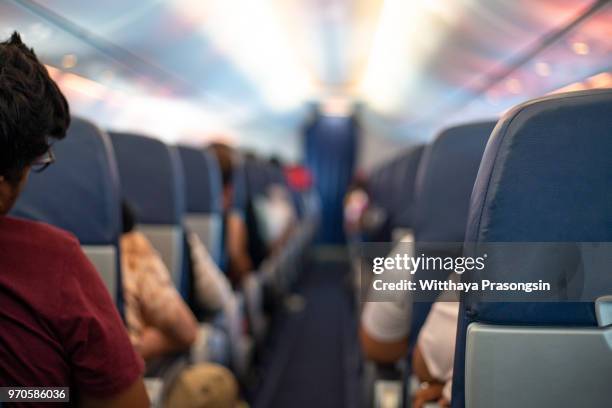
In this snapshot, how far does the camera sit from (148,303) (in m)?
1.98

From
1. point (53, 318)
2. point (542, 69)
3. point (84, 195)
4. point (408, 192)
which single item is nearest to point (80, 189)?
point (84, 195)

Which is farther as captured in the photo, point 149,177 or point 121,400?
point 149,177

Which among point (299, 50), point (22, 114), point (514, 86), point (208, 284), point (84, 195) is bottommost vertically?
point (208, 284)

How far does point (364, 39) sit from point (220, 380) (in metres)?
5.00

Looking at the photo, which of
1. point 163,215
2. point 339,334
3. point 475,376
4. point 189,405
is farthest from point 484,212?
point 339,334

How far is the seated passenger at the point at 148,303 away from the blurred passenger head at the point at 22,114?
0.83 metres

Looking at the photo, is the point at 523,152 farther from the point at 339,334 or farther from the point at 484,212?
the point at 339,334

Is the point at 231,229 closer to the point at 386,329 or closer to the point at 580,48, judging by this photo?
the point at 386,329

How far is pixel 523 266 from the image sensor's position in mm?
1136

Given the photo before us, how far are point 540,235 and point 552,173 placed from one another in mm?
119

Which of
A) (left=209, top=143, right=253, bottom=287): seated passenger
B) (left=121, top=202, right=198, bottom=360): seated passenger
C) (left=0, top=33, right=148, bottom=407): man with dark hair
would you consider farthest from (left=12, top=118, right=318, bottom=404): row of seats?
(left=0, top=33, right=148, bottom=407): man with dark hair

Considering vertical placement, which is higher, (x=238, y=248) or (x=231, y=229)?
(x=231, y=229)

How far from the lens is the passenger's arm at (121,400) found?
1.13 meters

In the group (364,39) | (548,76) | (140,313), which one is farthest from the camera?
(364,39)
